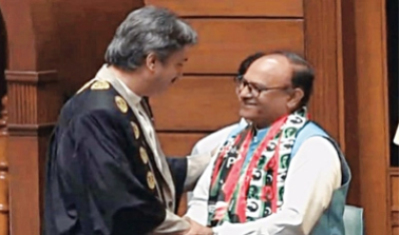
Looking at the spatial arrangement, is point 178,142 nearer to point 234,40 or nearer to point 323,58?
point 234,40

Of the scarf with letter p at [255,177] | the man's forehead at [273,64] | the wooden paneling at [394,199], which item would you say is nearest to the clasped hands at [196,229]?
the scarf with letter p at [255,177]

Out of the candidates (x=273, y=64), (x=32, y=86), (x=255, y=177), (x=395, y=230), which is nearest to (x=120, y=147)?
(x=255, y=177)

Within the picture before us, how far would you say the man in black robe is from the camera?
10.8 feet

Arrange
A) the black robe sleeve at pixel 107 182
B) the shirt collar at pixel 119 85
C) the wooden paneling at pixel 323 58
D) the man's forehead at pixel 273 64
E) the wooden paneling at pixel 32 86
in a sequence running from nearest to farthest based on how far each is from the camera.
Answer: the black robe sleeve at pixel 107 182, the shirt collar at pixel 119 85, the man's forehead at pixel 273 64, the wooden paneling at pixel 32 86, the wooden paneling at pixel 323 58

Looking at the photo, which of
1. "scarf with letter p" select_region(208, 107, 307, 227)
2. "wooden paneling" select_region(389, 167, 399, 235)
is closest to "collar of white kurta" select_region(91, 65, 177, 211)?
"scarf with letter p" select_region(208, 107, 307, 227)

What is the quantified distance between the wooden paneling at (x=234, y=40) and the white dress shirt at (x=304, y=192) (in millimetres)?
1456

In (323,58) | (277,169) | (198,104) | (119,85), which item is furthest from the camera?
(198,104)

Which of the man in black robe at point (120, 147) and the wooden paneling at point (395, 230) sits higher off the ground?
the man in black robe at point (120, 147)

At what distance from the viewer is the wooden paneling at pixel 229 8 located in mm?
5020

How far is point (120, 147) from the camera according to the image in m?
3.34

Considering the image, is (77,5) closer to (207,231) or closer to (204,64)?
(204,64)

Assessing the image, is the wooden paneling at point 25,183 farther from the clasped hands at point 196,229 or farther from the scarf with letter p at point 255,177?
the clasped hands at point 196,229

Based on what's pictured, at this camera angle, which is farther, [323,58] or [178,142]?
[178,142]

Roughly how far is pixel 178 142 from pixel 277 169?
5.01 ft
